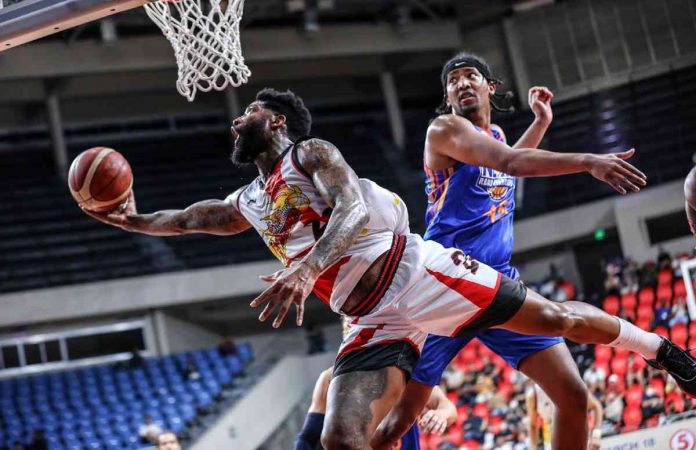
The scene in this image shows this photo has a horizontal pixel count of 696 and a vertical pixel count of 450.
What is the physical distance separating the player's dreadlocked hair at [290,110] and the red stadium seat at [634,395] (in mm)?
8180

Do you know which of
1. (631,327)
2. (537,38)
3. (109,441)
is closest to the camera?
(631,327)

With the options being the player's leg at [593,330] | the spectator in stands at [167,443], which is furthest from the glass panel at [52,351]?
the player's leg at [593,330]

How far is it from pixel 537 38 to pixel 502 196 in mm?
17195

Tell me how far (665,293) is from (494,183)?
411 inches

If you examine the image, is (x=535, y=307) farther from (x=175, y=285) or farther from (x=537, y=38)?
(x=537, y=38)

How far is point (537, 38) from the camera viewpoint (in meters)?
21.6

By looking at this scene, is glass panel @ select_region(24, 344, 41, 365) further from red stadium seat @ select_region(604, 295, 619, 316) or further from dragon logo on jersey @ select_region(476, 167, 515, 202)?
dragon logo on jersey @ select_region(476, 167, 515, 202)

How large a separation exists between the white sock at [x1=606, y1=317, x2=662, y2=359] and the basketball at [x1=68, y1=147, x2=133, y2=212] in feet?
8.49

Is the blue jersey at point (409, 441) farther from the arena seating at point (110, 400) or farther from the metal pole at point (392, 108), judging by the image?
the metal pole at point (392, 108)

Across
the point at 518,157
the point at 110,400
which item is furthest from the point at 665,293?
the point at 518,157

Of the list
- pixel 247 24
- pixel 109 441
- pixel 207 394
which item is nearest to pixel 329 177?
pixel 109 441

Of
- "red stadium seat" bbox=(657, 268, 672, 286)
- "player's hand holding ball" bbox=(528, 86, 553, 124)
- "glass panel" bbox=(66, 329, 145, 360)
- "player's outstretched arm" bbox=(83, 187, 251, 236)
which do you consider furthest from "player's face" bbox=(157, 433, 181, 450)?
"glass panel" bbox=(66, 329, 145, 360)

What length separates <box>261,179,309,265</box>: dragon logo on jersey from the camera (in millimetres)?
4410

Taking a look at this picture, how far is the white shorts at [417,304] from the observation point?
430 cm
